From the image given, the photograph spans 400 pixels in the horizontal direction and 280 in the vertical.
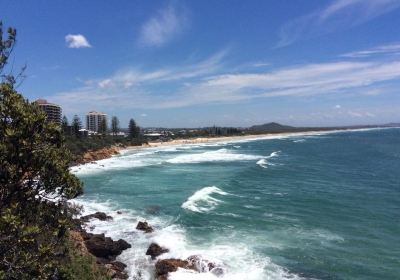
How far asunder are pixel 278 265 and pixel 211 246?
4.76 m

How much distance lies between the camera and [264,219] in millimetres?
32719

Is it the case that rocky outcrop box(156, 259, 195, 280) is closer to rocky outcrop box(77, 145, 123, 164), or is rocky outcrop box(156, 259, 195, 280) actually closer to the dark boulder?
the dark boulder

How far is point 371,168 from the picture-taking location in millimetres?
65812

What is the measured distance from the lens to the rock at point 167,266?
2251cm

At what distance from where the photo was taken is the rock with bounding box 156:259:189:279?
22.5 m

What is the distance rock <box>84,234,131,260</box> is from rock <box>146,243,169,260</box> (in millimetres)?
1840

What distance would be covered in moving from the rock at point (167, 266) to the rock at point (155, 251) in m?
1.45

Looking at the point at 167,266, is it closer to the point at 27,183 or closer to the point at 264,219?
the point at 264,219

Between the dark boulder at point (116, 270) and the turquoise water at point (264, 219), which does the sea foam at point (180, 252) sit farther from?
the dark boulder at point (116, 270)

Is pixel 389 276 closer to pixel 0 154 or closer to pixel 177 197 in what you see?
pixel 0 154

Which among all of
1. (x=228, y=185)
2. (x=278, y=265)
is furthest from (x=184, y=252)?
(x=228, y=185)

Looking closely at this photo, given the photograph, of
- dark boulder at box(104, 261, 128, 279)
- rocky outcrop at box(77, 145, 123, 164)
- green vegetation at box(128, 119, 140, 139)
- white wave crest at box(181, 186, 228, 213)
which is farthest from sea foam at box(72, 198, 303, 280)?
green vegetation at box(128, 119, 140, 139)

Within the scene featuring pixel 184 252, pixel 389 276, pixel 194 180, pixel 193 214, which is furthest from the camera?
pixel 194 180

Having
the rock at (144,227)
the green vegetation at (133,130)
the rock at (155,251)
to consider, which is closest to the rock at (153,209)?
the rock at (144,227)
